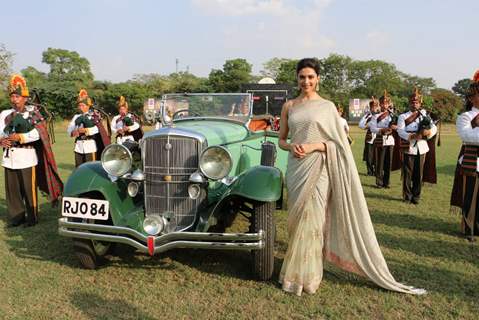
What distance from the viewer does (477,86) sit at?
4848 millimetres

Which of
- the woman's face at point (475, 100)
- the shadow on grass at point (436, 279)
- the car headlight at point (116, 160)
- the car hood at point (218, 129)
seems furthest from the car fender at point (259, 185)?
the woman's face at point (475, 100)

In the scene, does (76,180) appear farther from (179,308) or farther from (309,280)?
(309,280)

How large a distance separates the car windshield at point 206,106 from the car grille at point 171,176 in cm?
172

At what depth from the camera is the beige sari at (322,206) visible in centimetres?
338

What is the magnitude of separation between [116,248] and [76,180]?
1051 mm

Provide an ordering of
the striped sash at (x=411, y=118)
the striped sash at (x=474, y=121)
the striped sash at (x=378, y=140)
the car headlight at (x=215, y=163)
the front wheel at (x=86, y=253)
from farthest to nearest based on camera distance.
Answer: the striped sash at (x=378, y=140)
the striped sash at (x=411, y=118)
the striped sash at (x=474, y=121)
the front wheel at (x=86, y=253)
the car headlight at (x=215, y=163)

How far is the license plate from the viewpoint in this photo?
3648 mm

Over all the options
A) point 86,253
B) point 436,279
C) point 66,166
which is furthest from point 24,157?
point 66,166

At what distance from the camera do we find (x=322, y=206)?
11.3ft

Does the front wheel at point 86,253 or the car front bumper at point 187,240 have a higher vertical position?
the car front bumper at point 187,240

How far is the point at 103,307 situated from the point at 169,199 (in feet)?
3.65

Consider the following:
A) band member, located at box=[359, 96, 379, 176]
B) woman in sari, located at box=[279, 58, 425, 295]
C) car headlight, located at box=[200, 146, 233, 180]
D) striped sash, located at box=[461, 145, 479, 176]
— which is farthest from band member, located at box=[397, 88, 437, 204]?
car headlight, located at box=[200, 146, 233, 180]

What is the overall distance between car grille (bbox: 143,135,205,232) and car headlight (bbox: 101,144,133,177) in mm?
176

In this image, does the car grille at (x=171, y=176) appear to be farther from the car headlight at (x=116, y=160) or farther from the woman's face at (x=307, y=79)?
the woman's face at (x=307, y=79)
